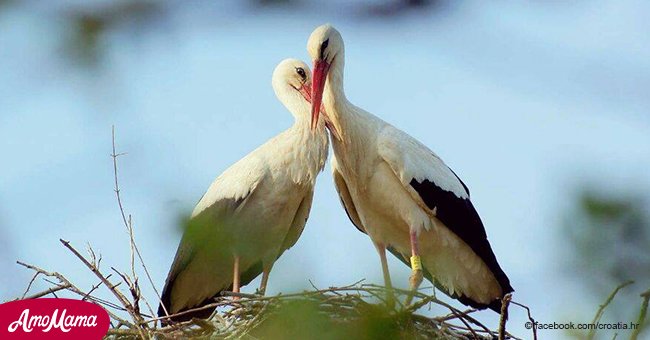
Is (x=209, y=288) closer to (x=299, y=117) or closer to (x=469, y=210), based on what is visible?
(x=299, y=117)

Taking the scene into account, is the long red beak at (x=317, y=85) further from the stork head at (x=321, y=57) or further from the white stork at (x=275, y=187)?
the white stork at (x=275, y=187)

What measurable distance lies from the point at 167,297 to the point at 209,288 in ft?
0.95

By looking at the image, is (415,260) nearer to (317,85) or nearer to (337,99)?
(337,99)

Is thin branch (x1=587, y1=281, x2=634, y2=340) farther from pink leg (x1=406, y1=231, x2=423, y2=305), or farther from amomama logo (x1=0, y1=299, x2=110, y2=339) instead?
pink leg (x1=406, y1=231, x2=423, y2=305)

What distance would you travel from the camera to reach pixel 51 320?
424 centimetres

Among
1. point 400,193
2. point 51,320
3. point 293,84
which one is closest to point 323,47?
point 293,84

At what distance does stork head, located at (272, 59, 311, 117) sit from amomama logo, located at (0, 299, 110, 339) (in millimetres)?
2321

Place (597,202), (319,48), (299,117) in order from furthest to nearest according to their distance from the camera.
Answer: (299,117) → (319,48) → (597,202)

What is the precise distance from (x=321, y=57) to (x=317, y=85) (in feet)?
0.58

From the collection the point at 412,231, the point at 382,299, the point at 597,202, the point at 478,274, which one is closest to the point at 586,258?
the point at 597,202

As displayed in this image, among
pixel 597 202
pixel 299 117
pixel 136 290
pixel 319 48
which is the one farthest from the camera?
pixel 299 117

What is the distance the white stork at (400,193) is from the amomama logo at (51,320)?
198 cm

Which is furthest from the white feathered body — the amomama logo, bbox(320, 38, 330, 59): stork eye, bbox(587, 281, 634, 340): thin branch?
bbox(587, 281, 634, 340): thin branch

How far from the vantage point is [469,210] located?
657 cm
